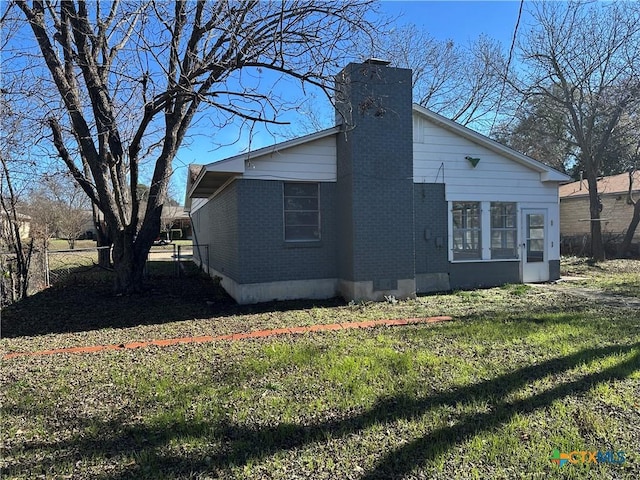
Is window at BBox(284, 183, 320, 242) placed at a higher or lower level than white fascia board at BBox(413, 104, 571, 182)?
lower

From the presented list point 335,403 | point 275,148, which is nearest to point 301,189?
point 275,148

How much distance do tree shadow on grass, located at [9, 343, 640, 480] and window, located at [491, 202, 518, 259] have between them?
753 cm

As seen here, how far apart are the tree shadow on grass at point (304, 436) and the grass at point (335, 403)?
0.01 meters

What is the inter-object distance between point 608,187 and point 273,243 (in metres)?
21.1

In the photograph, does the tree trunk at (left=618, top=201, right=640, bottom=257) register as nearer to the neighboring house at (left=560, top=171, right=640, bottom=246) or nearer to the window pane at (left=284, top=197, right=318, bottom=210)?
the neighboring house at (left=560, top=171, right=640, bottom=246)

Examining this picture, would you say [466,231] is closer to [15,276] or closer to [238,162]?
[238,162]

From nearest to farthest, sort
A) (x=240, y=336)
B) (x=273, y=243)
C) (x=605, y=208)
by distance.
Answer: (x=240, y=336), (x=273, y=243), (x=605, y=208)

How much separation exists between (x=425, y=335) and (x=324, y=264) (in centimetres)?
391

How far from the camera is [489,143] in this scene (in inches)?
429

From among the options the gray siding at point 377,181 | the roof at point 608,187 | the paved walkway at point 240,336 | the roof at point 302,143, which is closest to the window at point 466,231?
the roof at point 302,143

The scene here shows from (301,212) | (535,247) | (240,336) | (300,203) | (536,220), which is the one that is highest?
(300,203)

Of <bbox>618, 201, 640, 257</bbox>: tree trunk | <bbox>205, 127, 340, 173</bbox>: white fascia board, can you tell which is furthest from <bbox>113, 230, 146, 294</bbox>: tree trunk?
<bbox>618, 201, 640, 257</bbox>: tree trunk

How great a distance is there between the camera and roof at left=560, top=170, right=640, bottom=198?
2099 centimetres

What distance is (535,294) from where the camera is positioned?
995 cm
